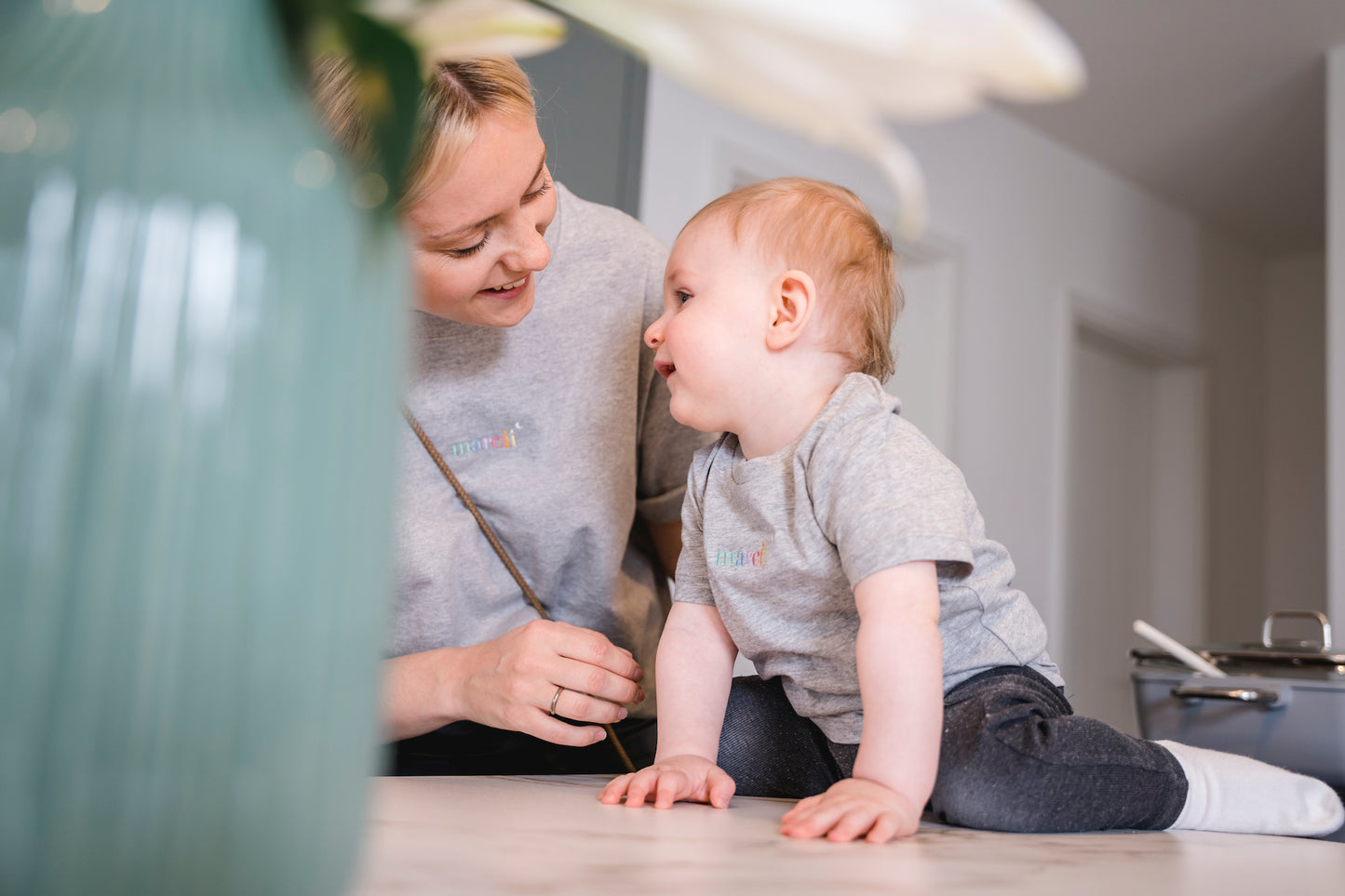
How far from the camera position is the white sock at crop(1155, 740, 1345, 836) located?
796 millimetres

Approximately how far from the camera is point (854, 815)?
62 cm

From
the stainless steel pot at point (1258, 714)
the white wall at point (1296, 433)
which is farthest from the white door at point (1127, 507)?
the stainless steel pot at point (1258, 714)

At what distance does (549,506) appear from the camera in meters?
1.11

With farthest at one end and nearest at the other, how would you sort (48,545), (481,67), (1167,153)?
(1167,153) < (481,67) < (48,545)

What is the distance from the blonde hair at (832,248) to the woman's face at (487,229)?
162 mm

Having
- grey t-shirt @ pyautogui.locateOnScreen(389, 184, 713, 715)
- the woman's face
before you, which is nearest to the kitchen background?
grey t-shirt @ pyautogui.locateOnScreen(389, 184, 713, 715)

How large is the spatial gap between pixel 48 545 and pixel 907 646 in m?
0.58

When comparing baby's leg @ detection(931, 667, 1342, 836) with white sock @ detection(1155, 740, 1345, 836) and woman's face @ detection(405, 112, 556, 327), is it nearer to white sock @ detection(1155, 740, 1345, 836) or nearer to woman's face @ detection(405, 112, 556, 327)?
white sock @ detection(1155, 740, 1345, 836)

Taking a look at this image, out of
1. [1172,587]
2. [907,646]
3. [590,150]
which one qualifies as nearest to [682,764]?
[907,646]

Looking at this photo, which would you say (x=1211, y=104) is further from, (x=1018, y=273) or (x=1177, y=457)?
(x=1177, y=457)

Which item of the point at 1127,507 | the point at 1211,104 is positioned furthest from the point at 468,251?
the point at 1127,507

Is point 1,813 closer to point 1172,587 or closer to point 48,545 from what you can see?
point 48,545

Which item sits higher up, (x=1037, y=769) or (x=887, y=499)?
(x=887, y=499)

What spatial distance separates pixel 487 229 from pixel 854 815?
2.10 ft
